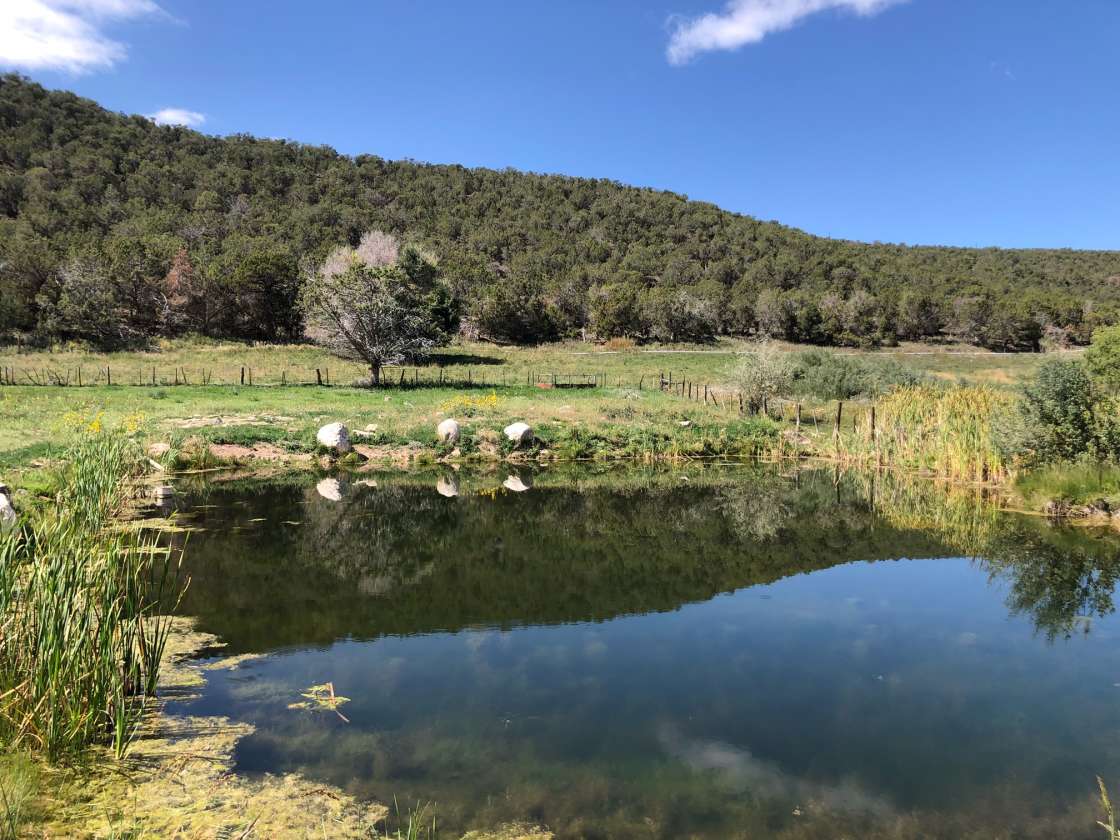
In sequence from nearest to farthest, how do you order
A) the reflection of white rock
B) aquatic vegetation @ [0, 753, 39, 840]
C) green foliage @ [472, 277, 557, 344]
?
aquatic vegetation @ [0, 753, 39, 840], the reflection of white rock, green foliage @ [472, 277, 557, 344]

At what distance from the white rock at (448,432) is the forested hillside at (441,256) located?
42386 millimetres

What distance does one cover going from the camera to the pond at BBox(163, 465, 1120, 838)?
6.31 metres

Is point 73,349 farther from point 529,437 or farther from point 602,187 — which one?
point 602,187

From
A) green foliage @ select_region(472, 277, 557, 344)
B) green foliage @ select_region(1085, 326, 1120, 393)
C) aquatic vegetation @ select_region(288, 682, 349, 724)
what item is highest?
green foliage @ select_region(472, 277, 557, 344)

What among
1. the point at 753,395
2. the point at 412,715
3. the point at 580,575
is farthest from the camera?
the point at 753,395

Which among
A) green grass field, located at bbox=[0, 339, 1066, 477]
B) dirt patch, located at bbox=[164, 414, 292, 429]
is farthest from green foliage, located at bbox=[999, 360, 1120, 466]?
dirt patch, located at bbox=[164, 414, 292, 429]

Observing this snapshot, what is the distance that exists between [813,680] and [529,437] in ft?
61.6

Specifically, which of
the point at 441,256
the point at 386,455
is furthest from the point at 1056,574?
the point at 441,256

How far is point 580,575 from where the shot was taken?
13312 millimetres

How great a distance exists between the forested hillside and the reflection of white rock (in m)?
44.1

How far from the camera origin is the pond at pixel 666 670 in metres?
6.31

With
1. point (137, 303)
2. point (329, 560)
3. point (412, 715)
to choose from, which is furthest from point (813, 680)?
point (137, 303)

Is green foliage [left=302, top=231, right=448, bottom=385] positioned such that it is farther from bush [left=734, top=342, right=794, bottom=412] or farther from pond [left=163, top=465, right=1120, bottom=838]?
pond [left=163, top=465, right=1120, bottom=838]

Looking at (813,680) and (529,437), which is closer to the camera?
(813,680)
